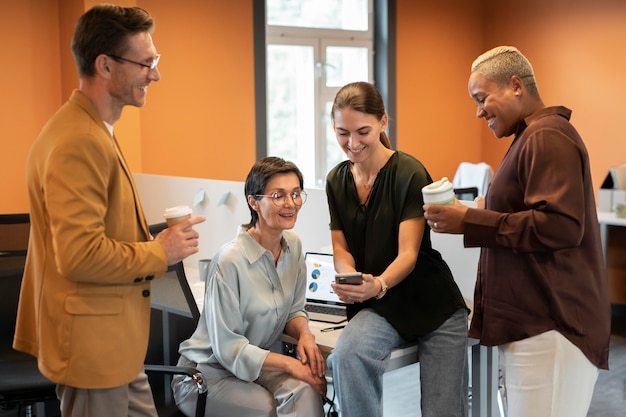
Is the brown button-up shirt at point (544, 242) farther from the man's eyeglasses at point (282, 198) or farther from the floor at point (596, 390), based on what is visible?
the floor at point (596, 390)

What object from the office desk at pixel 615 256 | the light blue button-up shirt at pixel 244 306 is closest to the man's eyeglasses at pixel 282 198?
the light blue button-up shirt at pixel 244 306

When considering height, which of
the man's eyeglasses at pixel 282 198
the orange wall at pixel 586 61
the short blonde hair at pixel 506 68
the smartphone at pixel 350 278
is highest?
the orange wall at pixel 586 61

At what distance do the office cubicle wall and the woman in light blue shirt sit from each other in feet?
2.13

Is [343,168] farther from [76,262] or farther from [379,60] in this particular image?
[379,60]

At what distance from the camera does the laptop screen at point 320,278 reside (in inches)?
110

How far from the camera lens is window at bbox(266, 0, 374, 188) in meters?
6.18

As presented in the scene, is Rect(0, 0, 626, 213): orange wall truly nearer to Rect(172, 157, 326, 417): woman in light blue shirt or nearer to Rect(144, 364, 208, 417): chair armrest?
Rect(172, 157, 326, 417): woman in light blue shirt

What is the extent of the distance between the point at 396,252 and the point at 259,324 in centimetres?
47

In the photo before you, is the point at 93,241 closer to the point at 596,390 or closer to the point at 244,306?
the point at 244,306

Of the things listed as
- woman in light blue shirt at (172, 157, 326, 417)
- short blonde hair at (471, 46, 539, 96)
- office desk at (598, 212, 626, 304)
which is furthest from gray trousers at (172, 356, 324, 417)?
office desk at (598, 212, 626, 304)

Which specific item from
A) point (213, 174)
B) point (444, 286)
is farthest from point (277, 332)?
point (213, 174)

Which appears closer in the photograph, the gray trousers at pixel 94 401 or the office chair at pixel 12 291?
the gray trousers at pixel 94 401

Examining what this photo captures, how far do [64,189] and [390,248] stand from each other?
3.36 feet

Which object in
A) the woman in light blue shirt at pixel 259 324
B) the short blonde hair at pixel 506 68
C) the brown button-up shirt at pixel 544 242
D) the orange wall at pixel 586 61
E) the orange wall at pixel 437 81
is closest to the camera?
Result: the brown button-up shirt at pixel 544 242
